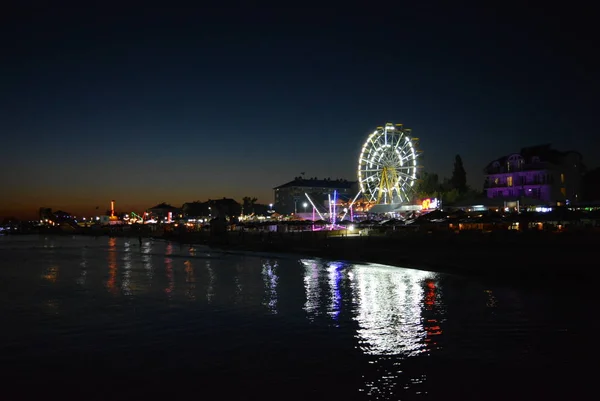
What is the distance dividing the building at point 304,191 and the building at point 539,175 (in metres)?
67.5

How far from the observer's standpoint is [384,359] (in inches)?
456

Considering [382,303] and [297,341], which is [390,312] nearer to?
[382,303]

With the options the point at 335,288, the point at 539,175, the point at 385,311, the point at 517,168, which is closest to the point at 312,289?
the point at 335,288

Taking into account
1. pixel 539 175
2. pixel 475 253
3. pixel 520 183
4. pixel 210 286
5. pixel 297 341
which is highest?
pixel 539 175

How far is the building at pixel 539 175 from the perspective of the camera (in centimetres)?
6638

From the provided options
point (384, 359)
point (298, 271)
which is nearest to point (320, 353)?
point (384, 359)

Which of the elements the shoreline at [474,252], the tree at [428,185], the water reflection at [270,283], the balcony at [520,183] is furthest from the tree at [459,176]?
the water reflection at [270,283]

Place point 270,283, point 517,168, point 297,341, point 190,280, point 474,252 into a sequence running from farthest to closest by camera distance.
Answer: point 517,168 → point 474,252 → point 190,280 → point 270,283 → point 297,341

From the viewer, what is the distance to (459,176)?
104m

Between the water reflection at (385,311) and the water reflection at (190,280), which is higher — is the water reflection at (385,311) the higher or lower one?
the lower one

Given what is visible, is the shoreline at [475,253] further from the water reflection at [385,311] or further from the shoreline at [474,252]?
the water reflection at [385,311]

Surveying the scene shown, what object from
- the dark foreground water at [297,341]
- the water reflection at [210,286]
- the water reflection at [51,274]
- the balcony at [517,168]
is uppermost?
the balcony at [517,168]

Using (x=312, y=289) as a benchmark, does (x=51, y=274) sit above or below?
above

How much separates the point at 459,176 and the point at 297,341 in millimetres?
96512
